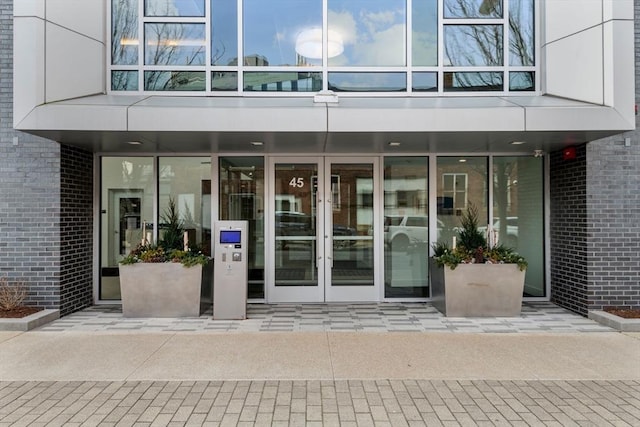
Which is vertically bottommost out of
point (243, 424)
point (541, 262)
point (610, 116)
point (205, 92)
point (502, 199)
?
point (243, 424)

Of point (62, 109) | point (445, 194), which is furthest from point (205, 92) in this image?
point (445, 194)

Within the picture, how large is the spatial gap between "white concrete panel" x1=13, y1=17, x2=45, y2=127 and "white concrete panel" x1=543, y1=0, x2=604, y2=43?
26.0 feet

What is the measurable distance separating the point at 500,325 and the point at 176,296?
5133 mm

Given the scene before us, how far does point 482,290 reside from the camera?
7.68 metres

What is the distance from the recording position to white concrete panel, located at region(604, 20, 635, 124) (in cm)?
667

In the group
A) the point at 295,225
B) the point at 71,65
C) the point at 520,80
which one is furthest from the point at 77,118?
the point at 520,80

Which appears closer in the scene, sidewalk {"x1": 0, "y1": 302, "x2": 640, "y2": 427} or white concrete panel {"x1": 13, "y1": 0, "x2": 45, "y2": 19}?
sidewalk {"x1": 0, "y1": 302, "x2": 640, "y2": 427}

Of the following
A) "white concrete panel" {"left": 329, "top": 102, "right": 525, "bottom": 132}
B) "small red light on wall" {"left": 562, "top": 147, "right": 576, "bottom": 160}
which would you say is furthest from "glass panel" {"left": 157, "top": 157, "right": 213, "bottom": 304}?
"small red light on wall" {"left": 562, "top": 147, "right": 576, "bottom": 160}

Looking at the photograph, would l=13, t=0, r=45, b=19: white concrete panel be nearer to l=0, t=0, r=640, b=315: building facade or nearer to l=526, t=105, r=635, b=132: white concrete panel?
l=0, t=0, r=640, b=315: building facade

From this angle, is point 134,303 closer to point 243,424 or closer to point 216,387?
point 216,387

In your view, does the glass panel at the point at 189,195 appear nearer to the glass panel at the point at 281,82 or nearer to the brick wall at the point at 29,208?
the glass panel at the point at 281,82

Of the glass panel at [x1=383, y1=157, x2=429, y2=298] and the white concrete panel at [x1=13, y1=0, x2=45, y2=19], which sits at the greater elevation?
the white concrete panel at [x1=13, y1=0, x2=45, y2=19]

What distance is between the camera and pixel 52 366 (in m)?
5.34

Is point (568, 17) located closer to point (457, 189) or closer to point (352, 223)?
point (457, 189)
